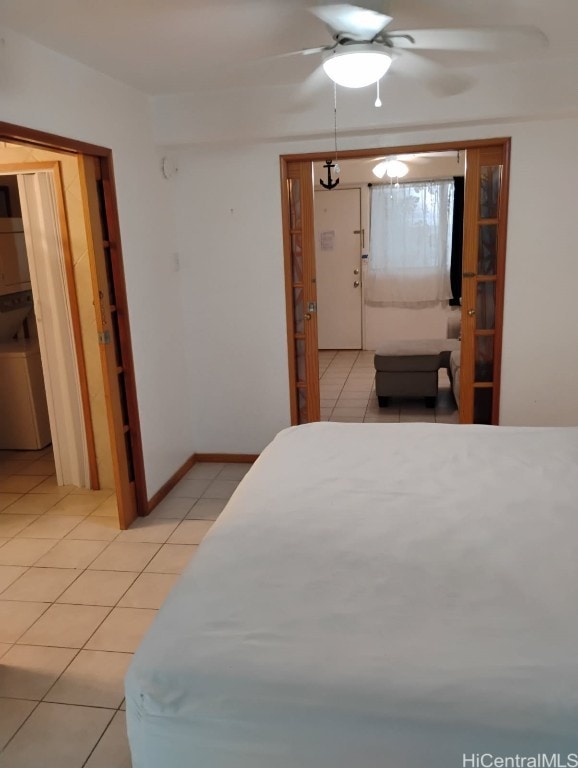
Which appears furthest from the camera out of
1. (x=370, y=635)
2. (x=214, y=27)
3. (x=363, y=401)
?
(x=363, y=401)

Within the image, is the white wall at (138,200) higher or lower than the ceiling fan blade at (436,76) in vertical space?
lower

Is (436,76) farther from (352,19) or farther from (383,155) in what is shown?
(352,19)

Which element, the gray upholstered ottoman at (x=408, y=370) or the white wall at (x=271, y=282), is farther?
the gray upholstered ottoman at (x=408, y=370)

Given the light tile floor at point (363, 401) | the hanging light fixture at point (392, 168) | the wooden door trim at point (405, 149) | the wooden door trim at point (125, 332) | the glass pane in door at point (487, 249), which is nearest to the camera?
the wooden door trim at point (125, 332)

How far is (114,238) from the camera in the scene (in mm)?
3309

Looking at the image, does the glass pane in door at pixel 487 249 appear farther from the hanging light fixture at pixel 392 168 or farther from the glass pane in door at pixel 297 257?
the hanging light fixture at pixel 392 168

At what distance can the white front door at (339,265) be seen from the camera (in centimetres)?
761

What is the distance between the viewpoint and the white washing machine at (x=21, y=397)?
452 centimetres

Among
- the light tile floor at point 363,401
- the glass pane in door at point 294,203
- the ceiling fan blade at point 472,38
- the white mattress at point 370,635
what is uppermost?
the ceiling fan blade at point 472,38

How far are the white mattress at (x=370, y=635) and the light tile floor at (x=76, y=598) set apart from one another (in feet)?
2.64

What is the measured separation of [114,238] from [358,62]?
1.63 m

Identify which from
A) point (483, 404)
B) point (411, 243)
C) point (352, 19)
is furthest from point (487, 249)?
point (411, 243)

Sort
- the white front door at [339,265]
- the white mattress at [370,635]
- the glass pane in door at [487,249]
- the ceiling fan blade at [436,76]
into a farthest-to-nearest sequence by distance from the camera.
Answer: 1. the white front door at [339,265]
2. the glass pane in door at [487,249]
3. the ceiling fan blade at [436,76]
4. the white mattress at [370,635]

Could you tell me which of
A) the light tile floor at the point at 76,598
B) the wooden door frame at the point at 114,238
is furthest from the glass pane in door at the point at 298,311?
the wooden door frame at the point at 114,238
